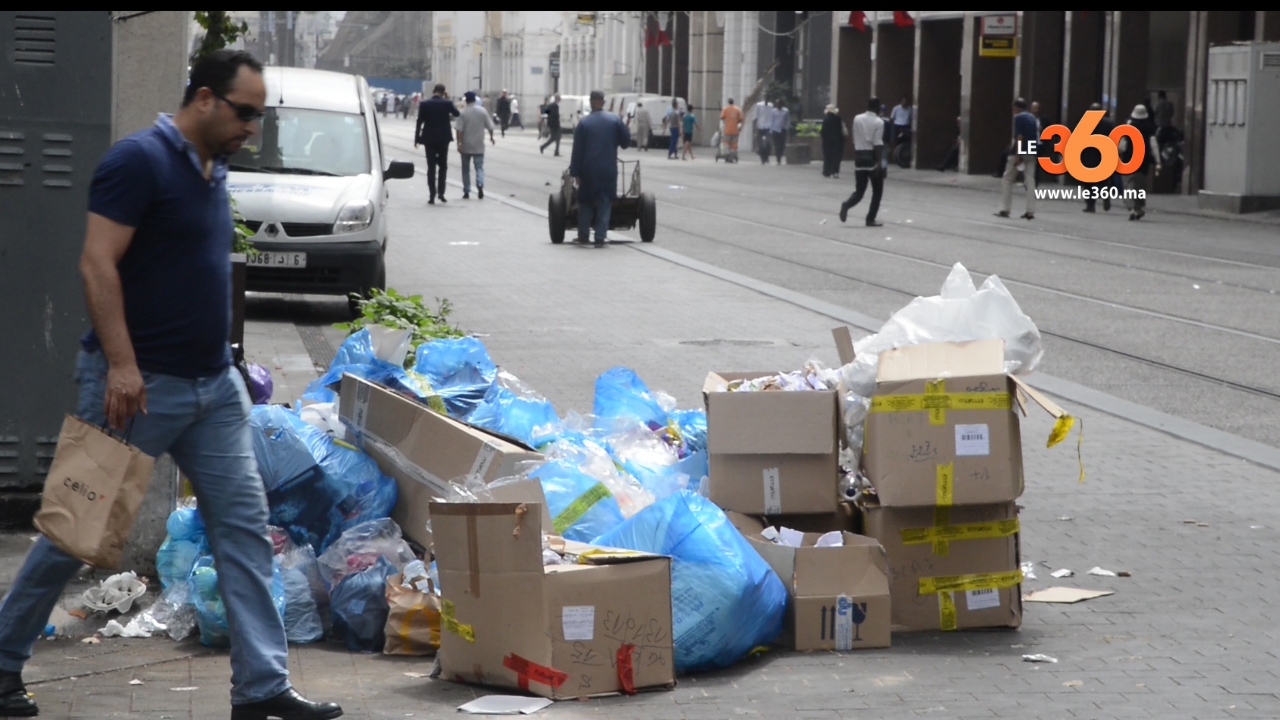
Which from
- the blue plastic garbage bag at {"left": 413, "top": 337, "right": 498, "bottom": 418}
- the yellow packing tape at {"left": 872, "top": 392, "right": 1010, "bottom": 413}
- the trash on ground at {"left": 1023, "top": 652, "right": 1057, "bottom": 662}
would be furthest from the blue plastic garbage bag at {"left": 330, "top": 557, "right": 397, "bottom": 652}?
the trash on ground at {"left": 1023, "top": 652, "right": 1057, "bottom": 662}

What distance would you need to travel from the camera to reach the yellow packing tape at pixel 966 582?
17.8 ft

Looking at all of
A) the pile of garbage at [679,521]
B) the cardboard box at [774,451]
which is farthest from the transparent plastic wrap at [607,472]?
the cardboard box at [774,451]

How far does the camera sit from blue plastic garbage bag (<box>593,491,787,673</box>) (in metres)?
4.95

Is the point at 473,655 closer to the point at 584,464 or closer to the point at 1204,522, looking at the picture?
the point at 584,464

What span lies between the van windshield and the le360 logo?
14385 millimetres

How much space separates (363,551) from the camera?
5.42 meters

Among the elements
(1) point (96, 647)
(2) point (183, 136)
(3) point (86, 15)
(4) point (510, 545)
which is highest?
(3) point (86, 15)

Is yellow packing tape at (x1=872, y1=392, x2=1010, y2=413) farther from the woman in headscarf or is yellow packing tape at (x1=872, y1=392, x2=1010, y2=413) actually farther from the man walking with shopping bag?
the woman in headscarf

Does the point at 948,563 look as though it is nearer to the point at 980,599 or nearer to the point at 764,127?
the point at 980,599

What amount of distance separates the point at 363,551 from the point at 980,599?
80.6 inches

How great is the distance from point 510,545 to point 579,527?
31.5 inches

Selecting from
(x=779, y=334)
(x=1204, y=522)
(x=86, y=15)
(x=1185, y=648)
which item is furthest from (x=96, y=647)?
(x=779, y=334)

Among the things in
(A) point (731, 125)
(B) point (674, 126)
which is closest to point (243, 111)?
(A) point (731, 125)

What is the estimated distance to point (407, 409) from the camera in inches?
227
